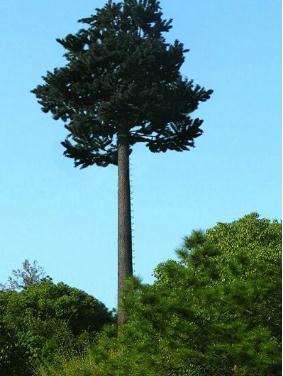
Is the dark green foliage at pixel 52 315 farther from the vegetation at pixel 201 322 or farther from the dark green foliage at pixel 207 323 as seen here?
the dark green foliage at pixel 207 323

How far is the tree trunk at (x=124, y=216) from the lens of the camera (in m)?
36.2

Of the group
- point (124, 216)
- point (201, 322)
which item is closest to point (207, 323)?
point (201, 322)

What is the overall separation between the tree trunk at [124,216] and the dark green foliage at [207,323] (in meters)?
16.9

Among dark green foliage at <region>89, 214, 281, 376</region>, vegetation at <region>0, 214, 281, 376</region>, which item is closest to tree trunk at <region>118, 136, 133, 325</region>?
vegetation at <region>0, 214, 281, 376</region>

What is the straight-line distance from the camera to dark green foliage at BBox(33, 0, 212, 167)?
38.2 m

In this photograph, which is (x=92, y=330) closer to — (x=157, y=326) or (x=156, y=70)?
(x=156, y=70)

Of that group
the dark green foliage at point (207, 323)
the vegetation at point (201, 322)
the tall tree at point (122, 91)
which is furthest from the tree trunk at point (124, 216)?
the dark green foliage at point (207, 323)

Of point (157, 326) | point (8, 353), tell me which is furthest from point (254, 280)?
point (8, 353)

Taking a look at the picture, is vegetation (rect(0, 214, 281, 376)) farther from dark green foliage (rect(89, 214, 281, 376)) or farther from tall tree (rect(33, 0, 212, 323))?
tall tree (rect(33, 0, 212, 323))

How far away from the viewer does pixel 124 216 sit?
3712 centimetres

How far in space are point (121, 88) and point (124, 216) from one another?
16.4 ft

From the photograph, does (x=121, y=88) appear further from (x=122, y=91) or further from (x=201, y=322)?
(x=201, y=322)

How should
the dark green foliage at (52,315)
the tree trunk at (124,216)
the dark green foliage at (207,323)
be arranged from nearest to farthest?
the dark green foliage at (207,323) → the dark green foliage at (52,315) → the tree trunk at (124,216)

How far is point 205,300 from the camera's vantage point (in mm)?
17406
